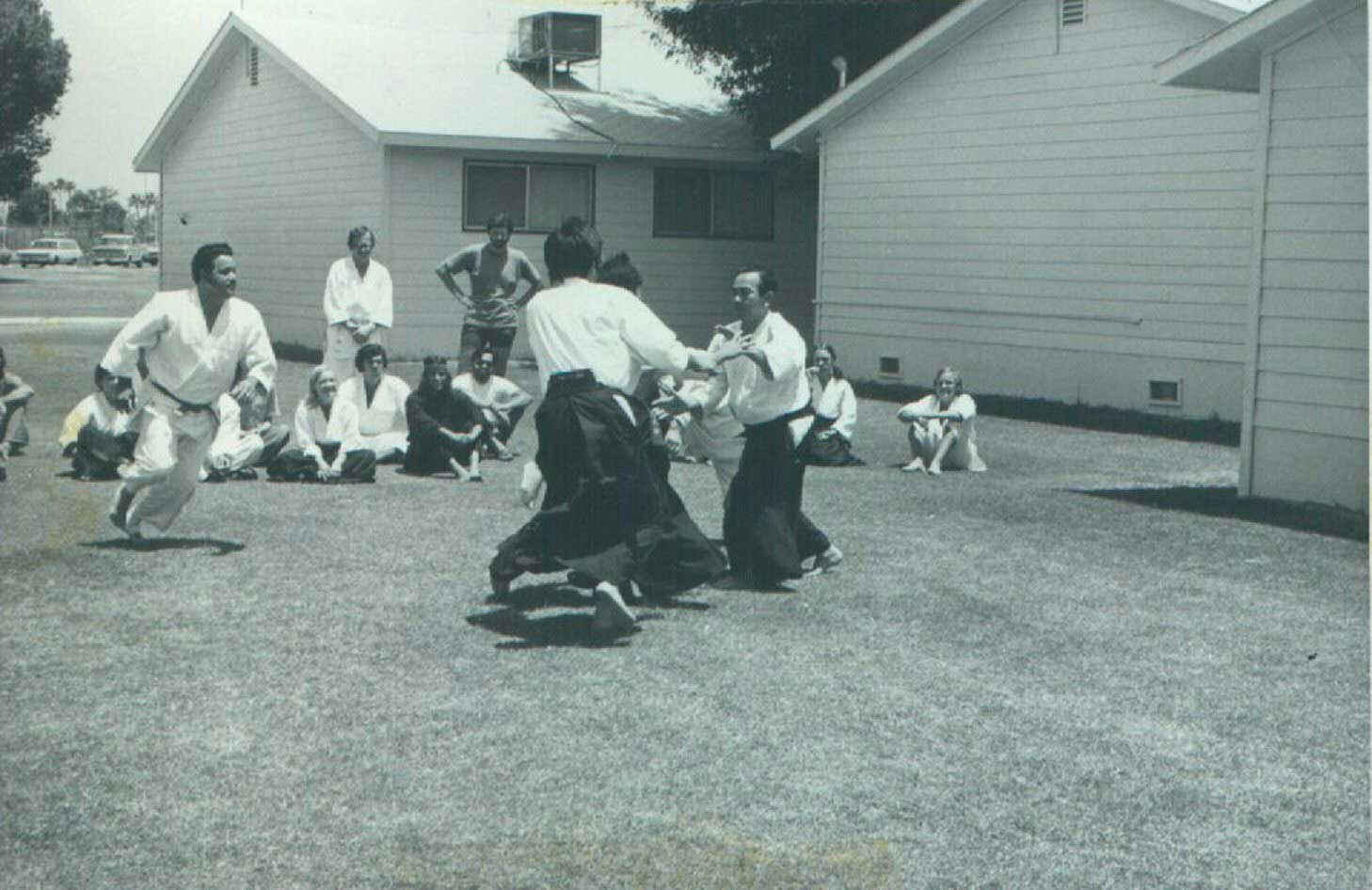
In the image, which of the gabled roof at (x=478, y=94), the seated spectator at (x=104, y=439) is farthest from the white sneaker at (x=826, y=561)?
the gabled roof at (x=478, y=94)

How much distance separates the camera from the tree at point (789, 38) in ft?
86.4

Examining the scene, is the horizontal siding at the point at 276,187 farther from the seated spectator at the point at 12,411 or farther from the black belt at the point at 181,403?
the black belt at the point at 181,403

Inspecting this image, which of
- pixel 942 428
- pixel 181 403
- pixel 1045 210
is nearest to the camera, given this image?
pixel 181 403

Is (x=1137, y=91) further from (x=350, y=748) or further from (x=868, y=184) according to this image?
(x=350, y=748)

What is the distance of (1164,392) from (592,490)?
11547mm

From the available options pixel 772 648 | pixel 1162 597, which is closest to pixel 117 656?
pixel 772 648

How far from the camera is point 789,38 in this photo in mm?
26578

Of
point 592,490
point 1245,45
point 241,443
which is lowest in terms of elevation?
point 241,443

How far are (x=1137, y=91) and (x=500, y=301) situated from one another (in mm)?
7373

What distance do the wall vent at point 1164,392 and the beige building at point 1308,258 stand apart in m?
5.42

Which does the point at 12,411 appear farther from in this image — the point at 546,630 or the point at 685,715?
the point at 685,715

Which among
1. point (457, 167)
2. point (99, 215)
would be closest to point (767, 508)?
point (457, 167)

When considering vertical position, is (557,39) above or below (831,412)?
above

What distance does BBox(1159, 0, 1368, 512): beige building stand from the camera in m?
12.1
